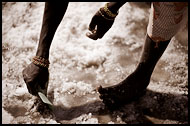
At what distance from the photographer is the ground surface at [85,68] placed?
149cm

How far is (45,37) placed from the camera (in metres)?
1.21

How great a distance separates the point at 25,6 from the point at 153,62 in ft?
5.25

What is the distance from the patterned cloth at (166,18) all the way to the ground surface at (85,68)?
630 millimetres

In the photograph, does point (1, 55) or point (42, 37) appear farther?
point (1, 55)

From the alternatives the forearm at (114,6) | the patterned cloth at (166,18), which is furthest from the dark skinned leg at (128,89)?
the forearm at (114,6)

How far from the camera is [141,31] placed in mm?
2080

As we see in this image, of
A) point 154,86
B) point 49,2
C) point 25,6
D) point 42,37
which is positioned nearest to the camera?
point 49,2

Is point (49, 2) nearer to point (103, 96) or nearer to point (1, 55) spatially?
point (103, 96)

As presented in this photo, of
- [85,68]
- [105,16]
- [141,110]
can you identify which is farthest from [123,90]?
[105,16]

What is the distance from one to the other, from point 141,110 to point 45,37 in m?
0.88

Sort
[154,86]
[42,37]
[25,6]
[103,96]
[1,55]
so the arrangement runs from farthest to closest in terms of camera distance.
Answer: [25,6], [1,55], [154,86], [103,96], [42,37]

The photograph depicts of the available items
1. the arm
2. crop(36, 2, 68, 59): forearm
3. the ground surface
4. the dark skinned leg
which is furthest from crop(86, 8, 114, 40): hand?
the ground surface

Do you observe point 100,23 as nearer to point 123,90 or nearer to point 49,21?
point 49,21

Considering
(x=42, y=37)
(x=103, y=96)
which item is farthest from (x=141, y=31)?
(x=42, y=37)
